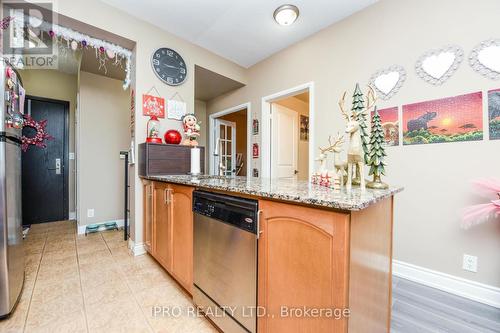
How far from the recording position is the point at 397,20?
2.04m

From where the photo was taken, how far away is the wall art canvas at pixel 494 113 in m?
1.57

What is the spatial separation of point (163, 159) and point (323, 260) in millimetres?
2026

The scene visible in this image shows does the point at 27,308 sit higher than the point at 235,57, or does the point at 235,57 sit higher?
the point at 235,57

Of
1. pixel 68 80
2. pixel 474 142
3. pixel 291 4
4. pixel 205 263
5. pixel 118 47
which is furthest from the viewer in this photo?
pixel 68 80

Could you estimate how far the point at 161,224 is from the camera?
1.95m

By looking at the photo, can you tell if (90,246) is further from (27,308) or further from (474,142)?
(474,142)

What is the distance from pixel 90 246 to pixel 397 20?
4.17 metres

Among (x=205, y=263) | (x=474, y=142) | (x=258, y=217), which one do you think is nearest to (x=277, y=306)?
(x=258, y=217)

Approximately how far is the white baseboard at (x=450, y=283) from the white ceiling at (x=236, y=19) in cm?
264

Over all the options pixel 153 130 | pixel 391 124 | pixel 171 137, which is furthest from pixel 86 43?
pixel 391 124

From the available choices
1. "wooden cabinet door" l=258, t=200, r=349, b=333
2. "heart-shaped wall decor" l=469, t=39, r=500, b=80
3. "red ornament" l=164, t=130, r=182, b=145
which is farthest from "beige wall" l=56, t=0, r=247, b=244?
"heart-shaped wall decor" l=469, t=39, r=500, b=80

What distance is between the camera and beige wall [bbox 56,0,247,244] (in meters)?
2.13

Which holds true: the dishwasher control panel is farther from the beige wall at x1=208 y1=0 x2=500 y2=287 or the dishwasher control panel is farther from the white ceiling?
the white ceiling

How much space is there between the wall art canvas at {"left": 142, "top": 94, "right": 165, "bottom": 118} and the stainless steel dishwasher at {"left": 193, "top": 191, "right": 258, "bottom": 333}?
5.18 feet
